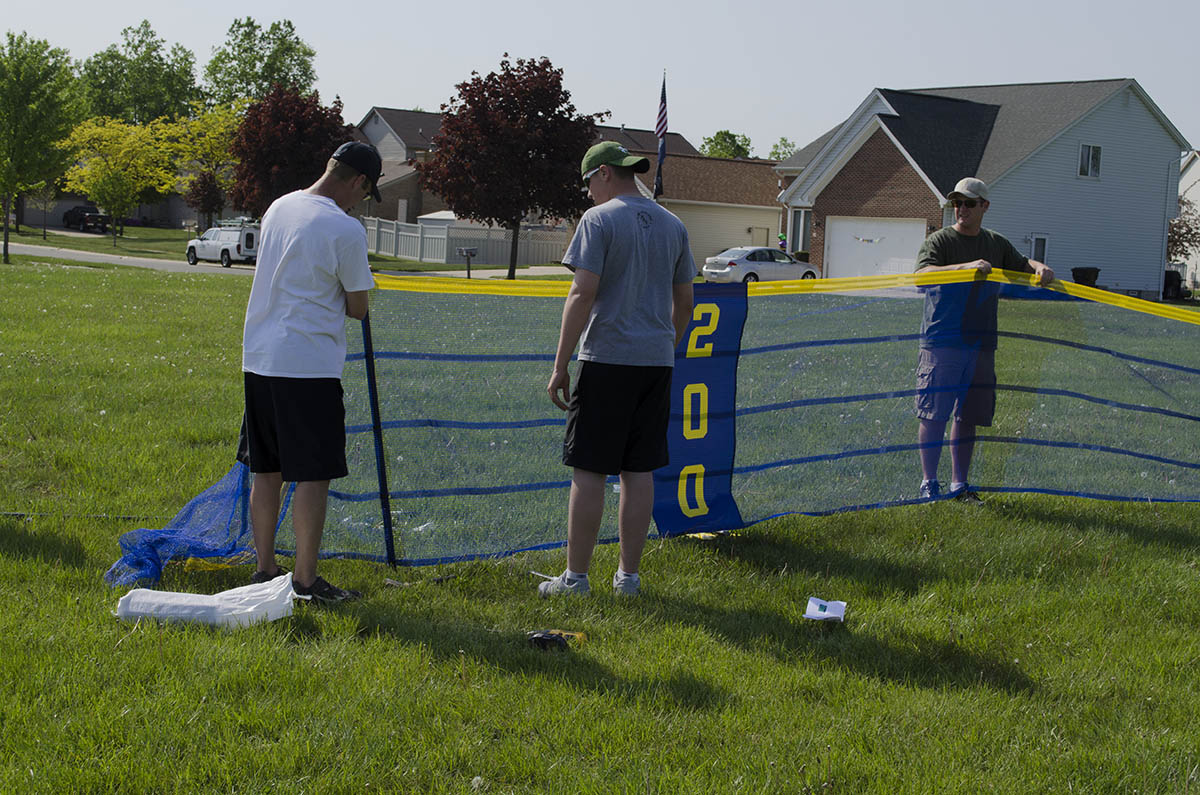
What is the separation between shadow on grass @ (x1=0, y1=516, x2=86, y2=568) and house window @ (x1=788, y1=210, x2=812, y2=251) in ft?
116

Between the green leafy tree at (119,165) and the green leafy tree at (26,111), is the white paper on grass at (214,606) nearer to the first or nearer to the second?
the green leafy tree at (26,111)

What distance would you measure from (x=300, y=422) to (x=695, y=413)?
2.06 metres

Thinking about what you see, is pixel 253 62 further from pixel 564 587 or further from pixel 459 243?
pixel 564 587

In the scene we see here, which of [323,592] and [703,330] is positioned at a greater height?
[703,330]

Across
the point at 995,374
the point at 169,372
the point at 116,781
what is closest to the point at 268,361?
the point at 116,781

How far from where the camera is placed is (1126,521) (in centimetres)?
606

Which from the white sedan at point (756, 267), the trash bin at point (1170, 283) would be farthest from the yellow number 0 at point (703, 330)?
the trash bin at point (1170, 283)

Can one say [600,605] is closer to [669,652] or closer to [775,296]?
[669,652]

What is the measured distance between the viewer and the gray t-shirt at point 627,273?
4.32 meters

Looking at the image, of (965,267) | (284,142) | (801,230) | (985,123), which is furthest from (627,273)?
(284,142)

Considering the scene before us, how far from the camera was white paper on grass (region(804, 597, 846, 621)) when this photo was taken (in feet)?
14.3


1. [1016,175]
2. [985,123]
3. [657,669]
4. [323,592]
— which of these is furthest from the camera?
[985,123]

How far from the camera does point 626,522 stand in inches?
180

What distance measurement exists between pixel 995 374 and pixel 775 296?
4.84 feet
